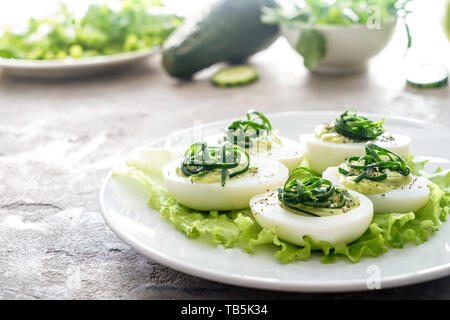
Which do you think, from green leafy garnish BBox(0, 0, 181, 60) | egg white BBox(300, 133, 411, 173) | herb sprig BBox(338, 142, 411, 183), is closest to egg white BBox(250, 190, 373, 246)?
herb sprig BBox(338, 142, 411, 183)

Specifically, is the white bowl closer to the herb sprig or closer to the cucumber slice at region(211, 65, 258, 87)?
the cucumber slice at region(211, 65, 258, 87)

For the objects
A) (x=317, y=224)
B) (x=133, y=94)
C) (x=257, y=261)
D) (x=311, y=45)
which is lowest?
(x=133, y=94)

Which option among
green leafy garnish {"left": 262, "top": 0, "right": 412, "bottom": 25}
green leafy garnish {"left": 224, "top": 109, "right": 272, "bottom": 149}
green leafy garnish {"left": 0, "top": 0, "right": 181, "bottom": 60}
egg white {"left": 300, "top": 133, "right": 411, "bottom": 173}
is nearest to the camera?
egg white {"left": 300, "top": 133, "right": 411, "bottom": 173}

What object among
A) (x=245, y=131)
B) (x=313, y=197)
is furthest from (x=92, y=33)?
(x=313, y=197)

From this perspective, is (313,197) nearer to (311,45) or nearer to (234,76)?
(311,45)

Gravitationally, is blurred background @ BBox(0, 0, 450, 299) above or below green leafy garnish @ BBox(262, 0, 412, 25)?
below
